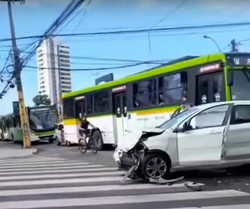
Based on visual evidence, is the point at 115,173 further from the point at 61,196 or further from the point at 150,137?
the point at 61,196

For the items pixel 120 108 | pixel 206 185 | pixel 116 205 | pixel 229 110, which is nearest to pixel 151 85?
pixel 120 108

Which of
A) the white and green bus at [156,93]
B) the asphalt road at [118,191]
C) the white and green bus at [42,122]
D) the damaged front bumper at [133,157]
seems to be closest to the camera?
the asphalt road at [118,191]

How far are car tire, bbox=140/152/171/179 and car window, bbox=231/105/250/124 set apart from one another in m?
1.75

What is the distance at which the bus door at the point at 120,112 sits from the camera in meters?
21.5

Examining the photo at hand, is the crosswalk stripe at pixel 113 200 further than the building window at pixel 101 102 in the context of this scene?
No

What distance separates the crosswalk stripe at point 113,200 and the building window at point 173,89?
730 cm

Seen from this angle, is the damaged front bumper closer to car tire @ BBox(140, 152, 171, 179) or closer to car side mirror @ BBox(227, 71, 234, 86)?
car tire @ BBox(140, 152, 171, 179)

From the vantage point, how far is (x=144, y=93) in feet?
64.4

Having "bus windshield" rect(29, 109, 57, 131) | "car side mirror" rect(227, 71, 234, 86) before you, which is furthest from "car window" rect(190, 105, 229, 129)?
"bus windshield" rect(29, 109, 57, 131)

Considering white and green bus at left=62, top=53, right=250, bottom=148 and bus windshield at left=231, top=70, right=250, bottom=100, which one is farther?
white and green bus at left=62, top=53, right=250, bottom=148

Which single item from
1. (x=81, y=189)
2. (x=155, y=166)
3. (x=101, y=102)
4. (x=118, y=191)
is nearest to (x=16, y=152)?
(x=101, y=102)

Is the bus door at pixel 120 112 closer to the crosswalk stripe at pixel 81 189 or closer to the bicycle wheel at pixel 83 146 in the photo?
the bicycle wheel at pixel 83 146

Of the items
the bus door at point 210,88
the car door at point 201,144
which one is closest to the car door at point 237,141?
the car door at point 201,144

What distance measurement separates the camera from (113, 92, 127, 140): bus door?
21538 millimetres
